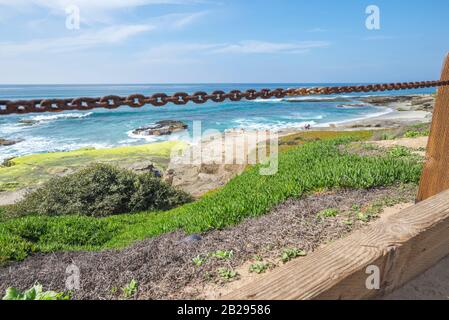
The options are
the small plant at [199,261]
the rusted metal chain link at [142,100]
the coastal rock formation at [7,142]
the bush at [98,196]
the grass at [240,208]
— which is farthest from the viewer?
the coastal rock formation at [7,142]

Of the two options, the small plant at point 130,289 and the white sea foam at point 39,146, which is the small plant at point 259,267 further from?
the white sea foam at point 39,146

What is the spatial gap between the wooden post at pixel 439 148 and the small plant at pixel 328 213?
7.24 ft

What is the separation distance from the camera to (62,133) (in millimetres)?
51219

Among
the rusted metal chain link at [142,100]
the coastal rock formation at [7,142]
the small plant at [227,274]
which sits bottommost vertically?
the coastal rock formation at [7,142]

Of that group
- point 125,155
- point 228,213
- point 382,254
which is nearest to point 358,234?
point 382,254

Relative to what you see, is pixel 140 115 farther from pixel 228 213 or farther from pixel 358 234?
pixel 358 234

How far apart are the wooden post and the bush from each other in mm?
12374

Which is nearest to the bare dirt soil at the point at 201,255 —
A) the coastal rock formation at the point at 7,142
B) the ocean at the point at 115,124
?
the ocean at the point at 115,124

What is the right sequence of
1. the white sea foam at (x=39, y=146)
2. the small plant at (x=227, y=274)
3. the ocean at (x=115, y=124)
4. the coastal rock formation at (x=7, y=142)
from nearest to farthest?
the small plant at (x=227, y=274)
the white sea foam at (x=39, y=146)
the coastal rock formation at (x=7, y=142)
the ocean at (x=115, y=124)

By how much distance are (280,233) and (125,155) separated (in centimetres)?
2534

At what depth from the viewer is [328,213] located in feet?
16.9

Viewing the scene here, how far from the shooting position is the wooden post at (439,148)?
271cm

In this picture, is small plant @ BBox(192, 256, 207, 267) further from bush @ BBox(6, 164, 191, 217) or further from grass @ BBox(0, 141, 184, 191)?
grass @ BBox(0, 141, 184, 191)

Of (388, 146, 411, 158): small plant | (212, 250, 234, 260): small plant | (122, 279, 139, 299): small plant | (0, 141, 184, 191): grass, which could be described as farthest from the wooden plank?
(0, 141, 184, 191): grass
